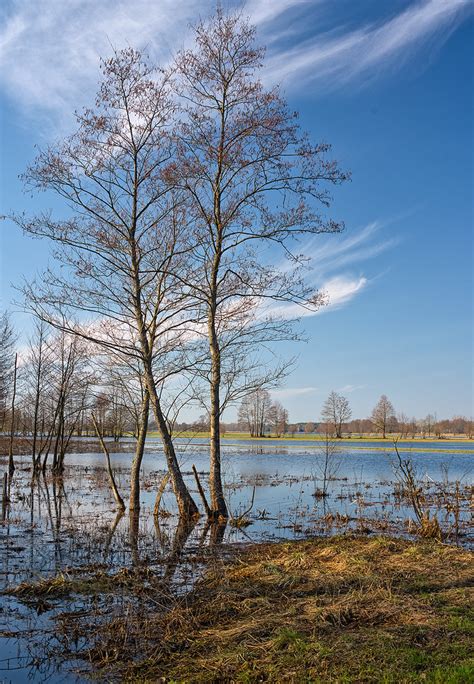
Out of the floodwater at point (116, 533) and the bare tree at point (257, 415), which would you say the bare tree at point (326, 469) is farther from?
the bare tree at point (257, 415)

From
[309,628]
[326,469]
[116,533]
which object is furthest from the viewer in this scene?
[326,469]

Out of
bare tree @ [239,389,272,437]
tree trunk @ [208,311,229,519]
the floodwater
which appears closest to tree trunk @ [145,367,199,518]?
the floodwater

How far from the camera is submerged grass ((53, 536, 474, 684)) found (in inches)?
201

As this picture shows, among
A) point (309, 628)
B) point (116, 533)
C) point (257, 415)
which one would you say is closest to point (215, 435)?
point (116, 533)

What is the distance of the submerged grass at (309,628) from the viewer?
511cm

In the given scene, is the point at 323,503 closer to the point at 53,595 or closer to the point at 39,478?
the point at 53,595

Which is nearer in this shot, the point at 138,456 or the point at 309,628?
the point at 309,628

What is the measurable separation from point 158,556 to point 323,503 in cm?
964

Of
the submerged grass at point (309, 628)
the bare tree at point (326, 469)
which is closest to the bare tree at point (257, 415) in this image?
the bare tree at point (326, 469)

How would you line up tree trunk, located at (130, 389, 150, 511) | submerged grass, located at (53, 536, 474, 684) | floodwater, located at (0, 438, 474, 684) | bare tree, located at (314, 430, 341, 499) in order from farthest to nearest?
bare tree, located at (314, 430, 341, 499) < tree trunk, located at (130, 389, 150, 511) < floodwater, located at (0, 438, 474, 684) < submerged grass, located at (53, 536, 474, 684)

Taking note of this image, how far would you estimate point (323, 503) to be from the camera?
19203mm

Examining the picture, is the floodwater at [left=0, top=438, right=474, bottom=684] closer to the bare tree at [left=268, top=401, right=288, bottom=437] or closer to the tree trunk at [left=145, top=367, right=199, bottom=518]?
the tree trunk at [left=145, top=367, right=199, bottom=518]

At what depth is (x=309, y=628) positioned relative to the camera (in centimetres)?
596

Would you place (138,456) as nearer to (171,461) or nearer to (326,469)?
(171,461)
